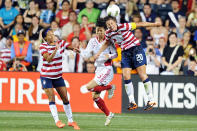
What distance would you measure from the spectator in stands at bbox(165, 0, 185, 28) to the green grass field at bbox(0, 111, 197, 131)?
14.5ft

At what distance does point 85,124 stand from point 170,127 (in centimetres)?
209

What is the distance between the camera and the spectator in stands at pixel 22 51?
2014cm

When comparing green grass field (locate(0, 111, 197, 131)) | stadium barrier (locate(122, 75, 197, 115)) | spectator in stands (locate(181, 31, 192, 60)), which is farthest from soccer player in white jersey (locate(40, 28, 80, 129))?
spectator in stands (locate(181, 31, 192, 60))

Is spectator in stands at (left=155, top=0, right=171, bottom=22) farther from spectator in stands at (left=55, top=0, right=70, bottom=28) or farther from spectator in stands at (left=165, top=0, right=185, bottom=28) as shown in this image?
spectator in stands at (left=55, top=0, right=70, bottom=28)

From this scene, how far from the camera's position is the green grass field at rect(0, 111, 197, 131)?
14055 mm

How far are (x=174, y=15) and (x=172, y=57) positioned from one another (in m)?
2.81

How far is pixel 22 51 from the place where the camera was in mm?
20250

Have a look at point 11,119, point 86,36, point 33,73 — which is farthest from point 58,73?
point 86,36

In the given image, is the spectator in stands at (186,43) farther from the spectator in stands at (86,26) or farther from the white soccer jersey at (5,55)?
the white soccer jersey at (5,55)

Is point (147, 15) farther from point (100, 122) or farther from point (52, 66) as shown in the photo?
point (52, 66)

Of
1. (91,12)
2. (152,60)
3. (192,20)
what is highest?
(91,12)

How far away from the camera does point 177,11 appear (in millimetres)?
21969

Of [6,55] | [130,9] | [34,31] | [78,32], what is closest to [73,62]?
[78,32]

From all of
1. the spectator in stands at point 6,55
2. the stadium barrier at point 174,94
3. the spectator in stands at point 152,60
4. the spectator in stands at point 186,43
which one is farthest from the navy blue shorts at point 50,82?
the spectator in stands at point 186,43
